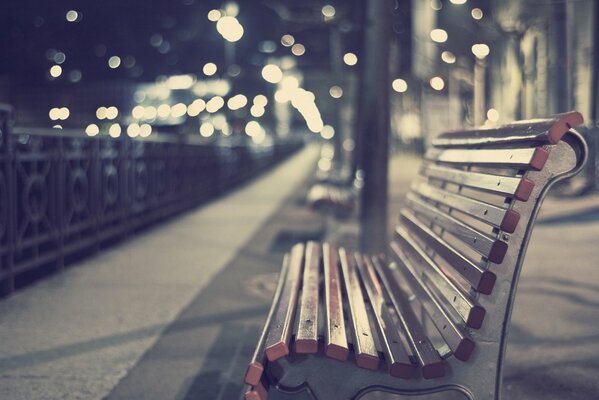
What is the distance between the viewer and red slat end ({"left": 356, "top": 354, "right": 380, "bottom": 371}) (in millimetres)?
2678

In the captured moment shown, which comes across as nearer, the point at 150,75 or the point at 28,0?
the point at 28,0

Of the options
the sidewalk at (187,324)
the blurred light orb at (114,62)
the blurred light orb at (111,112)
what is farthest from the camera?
the blurred light orb at (111,112)

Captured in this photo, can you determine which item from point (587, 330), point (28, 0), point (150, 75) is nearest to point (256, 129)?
point (150, 75)

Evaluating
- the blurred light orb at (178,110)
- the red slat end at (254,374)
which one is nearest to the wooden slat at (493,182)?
the red slat end at (254,374)

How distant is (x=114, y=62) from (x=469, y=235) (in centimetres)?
6441

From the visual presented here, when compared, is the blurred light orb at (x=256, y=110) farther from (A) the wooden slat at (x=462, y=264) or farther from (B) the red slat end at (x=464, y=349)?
(B) the red slat end at (x=464, y=349)

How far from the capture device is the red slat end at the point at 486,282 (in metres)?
2.65

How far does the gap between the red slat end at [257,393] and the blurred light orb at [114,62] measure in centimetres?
5970

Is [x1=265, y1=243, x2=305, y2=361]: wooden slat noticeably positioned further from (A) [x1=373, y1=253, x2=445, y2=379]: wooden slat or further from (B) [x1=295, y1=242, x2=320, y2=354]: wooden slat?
(A) [x1=373, y1=253, x2=445, y2=379]: wooden slat

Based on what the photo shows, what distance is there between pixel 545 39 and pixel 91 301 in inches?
755

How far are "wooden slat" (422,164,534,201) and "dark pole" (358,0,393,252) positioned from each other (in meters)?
2.76

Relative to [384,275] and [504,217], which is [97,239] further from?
[504,217]

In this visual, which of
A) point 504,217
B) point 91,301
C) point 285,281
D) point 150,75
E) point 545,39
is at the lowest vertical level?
point 91,301

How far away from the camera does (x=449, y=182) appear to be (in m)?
3.95
